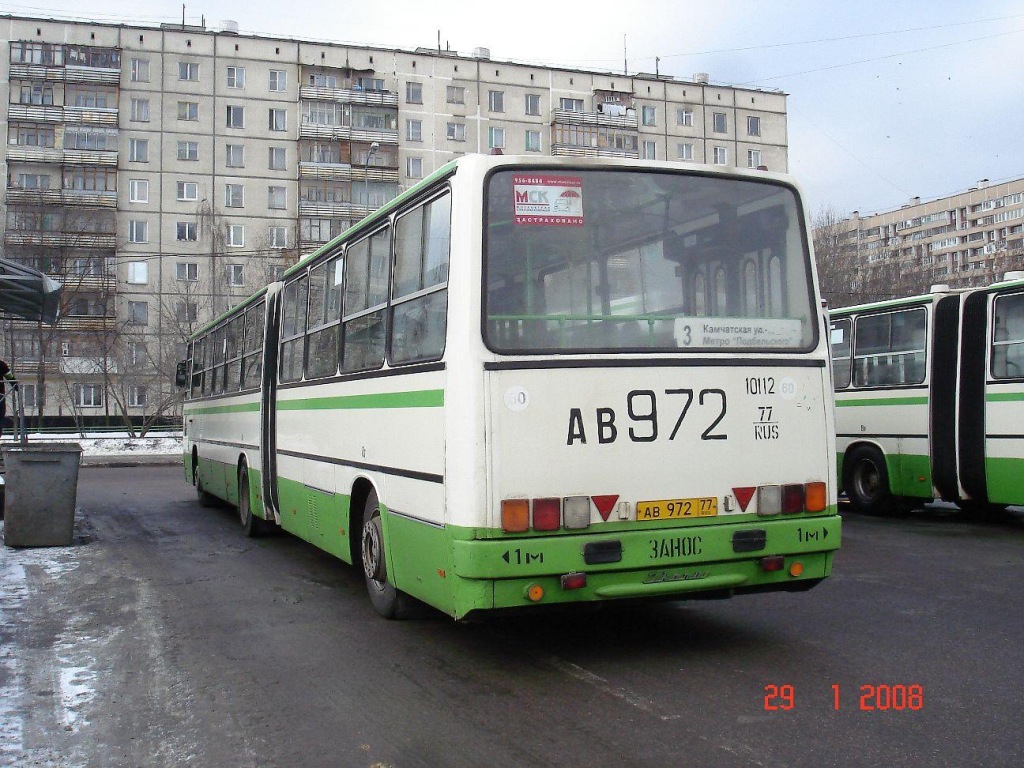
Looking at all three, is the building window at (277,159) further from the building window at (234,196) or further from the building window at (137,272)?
the building window at (137,272)

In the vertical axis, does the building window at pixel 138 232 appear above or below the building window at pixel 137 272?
above

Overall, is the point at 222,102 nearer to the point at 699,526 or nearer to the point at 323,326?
the point at 323,326

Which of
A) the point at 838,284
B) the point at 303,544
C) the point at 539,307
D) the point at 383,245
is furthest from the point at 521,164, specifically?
the point at 838,284

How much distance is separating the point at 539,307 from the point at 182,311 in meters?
50.2

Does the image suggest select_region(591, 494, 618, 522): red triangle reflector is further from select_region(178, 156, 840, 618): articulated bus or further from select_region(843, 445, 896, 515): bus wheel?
select_region(843, 445, 896, 515): bus wheel

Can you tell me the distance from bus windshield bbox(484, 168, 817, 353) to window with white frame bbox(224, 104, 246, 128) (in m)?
53.6

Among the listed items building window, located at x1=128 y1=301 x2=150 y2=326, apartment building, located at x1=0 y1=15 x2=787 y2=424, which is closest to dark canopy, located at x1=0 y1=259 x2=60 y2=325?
apartment building, located at x1=0 y1=15 x2=787 y2=424

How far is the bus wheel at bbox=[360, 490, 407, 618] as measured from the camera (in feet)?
23.1

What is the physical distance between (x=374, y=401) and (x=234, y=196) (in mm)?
52187

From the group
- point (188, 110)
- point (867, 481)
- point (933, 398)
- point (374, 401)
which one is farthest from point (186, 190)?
point (374, 401)

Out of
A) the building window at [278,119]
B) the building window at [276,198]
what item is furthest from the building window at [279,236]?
the building window at [278,119]

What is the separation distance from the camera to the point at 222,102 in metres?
55.0

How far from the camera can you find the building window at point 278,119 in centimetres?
5584

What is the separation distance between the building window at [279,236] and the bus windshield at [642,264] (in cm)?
5201
